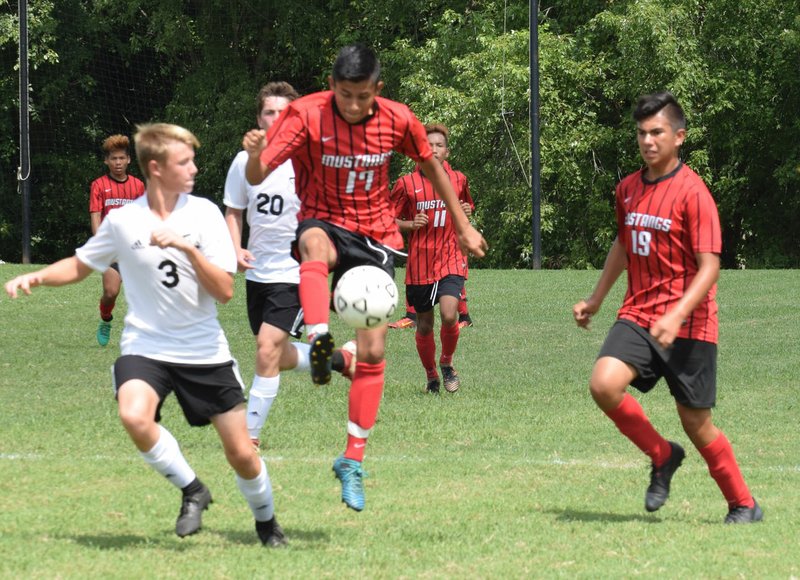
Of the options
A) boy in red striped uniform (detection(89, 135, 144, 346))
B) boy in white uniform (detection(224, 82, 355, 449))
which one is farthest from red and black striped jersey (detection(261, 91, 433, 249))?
boy in red striped uniform (detection(89, 135, 144, 346))

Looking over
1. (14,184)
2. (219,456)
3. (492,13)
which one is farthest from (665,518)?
(14,184)

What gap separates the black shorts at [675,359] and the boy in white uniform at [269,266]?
2.57m

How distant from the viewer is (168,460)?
18.5 ft

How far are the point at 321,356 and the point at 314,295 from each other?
378 millimetres

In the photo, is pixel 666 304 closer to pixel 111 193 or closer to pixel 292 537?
pixel 292 537

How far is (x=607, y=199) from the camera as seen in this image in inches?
1227

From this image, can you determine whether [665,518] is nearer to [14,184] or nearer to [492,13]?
[492,13]

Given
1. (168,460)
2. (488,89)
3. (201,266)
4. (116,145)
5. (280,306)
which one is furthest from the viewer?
(488,89)

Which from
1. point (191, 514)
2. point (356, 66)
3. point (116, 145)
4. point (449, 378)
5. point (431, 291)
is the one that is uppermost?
point (356, 66)

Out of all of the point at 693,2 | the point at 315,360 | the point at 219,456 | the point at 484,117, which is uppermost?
the point at 693,2

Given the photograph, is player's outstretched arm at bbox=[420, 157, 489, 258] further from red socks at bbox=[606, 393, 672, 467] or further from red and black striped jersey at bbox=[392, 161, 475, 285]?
red and black striped jersey at bbox=[392, 161, 475, 285]

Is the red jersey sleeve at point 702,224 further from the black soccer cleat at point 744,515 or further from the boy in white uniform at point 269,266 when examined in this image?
the boy in white uniform at point 269,266

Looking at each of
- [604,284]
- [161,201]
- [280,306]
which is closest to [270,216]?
[280,306]

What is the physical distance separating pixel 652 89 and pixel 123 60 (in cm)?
1388
